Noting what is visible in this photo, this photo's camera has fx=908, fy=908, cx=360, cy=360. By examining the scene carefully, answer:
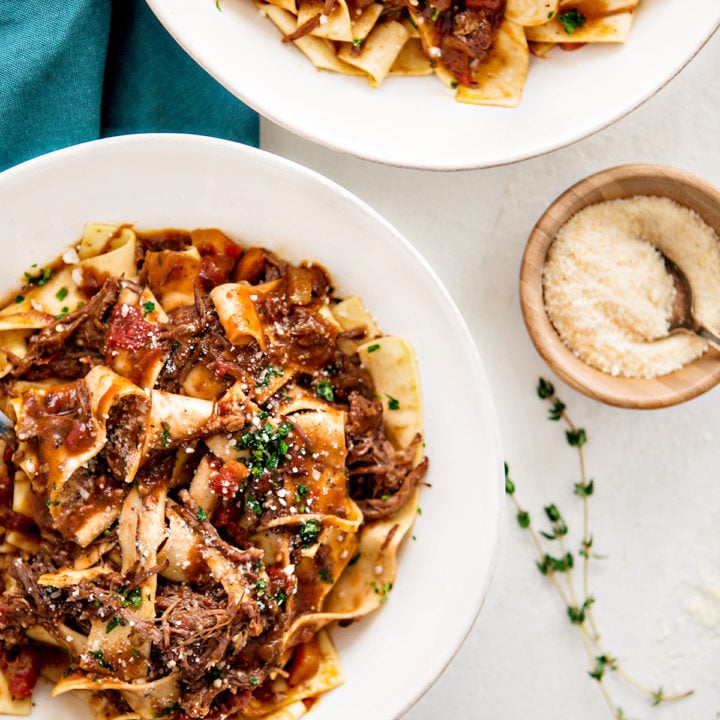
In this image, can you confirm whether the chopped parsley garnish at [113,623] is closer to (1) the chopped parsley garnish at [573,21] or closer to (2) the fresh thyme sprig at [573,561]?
(2) the fresh thyme sprig at [573,561]

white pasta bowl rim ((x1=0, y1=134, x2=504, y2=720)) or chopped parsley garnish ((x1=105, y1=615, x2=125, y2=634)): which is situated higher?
white pasta bowl rim ((x1=0, y1=134, x2=504, y2=720))

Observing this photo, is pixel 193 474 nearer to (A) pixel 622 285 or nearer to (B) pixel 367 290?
(B) pixel 367 290

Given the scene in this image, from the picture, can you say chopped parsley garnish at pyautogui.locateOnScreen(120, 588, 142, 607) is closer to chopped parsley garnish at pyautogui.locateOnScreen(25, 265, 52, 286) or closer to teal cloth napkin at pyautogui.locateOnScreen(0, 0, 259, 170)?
chopped parsley garnish at pyautogui.locateOnScreen(25, 265, 52, 286)

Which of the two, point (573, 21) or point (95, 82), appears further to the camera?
point (95, 82)

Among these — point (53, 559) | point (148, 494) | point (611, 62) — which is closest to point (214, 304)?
point (148, 494)

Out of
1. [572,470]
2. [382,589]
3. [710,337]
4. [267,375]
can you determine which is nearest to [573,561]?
[572,470]

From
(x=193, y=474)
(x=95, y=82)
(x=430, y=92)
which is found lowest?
(x=193, y=474)

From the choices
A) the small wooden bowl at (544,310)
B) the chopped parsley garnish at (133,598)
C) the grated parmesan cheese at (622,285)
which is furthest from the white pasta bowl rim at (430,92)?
the chopped parsley garnish at (133,598)

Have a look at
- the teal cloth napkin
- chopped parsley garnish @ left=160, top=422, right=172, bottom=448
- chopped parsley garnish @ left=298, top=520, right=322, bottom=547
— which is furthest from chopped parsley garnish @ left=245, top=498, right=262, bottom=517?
the teal cloth napkin
